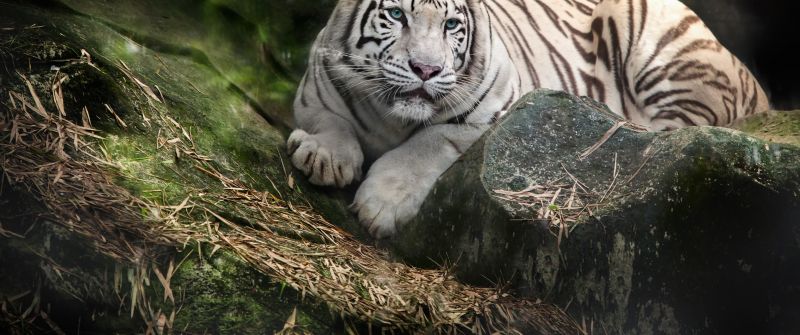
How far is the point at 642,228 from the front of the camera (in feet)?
7.52

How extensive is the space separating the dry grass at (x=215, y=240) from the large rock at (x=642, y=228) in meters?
0.09

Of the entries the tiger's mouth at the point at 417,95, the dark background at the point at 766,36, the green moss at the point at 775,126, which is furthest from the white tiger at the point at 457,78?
the dark background at the point at 766,36

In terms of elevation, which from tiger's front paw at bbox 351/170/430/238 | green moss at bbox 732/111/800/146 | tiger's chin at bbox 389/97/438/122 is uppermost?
green moss at bbox 732/111/800/146

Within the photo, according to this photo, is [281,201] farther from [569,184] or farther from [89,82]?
[569,184]

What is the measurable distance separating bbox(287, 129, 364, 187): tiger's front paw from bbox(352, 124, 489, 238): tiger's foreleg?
0.08 meters

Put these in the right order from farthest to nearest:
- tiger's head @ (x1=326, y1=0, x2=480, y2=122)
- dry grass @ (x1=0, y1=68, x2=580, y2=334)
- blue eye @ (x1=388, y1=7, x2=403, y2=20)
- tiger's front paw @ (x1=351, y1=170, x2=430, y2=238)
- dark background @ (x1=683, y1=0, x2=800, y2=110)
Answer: dark background @ (x1=683, y1=0, x2=800, y2=110)
blue eye @ (x1=388, y1=7, x2=403, y2=20)
tiger's head @ (x1=326, y1=0, x2=480, y2=122)
tiger's front paw @ (x1=351, y1=170, x2=430, y2=238)
dry grass @ (x1=0, y1=68, x2=580, y2=334)

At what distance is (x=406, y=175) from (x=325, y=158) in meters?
0.32

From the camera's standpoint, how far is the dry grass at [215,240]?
2070 millimetres

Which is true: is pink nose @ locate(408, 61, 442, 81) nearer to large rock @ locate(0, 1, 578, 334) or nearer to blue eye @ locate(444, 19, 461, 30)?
blue eye @ locate(444, 19, 461, 30)

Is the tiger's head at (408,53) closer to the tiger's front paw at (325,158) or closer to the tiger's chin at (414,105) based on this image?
the tiger's chin at (414,105)

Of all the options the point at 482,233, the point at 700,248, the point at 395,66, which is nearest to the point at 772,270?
the point at 700,248

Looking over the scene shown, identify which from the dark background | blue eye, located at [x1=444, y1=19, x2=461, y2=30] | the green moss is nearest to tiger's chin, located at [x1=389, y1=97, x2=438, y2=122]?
blue eye, located at [x1=444, y1=19, x2=461, y2=30]

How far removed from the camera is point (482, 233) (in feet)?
8.39

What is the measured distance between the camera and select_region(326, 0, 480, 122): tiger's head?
306 centimetres
